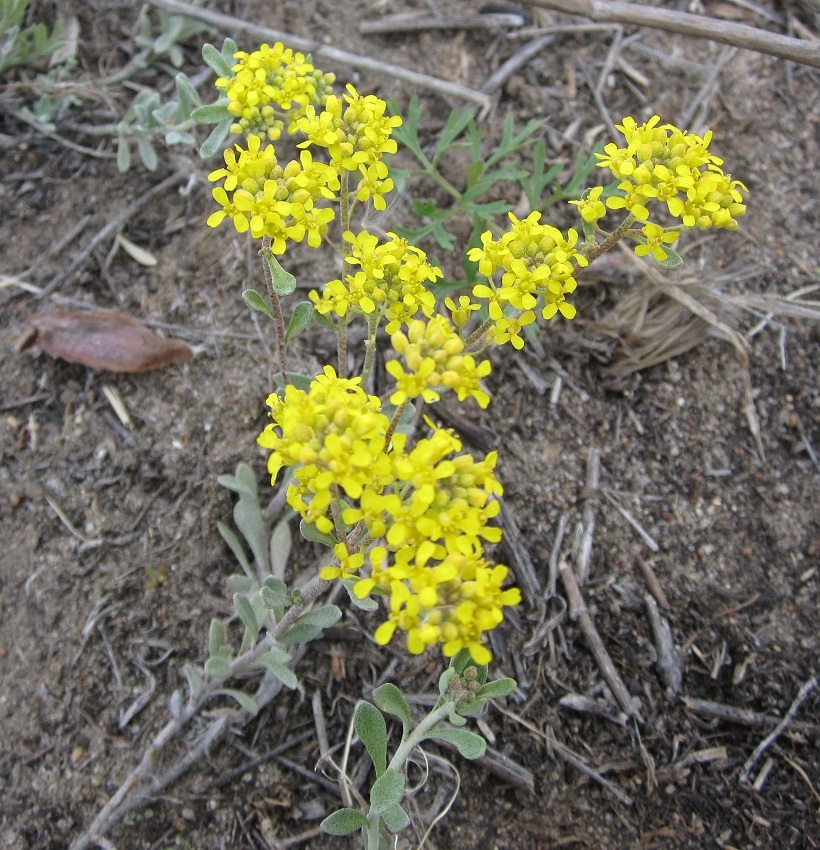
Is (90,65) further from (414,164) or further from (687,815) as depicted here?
(687,815)

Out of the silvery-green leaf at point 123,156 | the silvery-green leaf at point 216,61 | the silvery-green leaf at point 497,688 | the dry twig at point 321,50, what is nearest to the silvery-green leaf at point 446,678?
the silvery-green leaf at point 497,688

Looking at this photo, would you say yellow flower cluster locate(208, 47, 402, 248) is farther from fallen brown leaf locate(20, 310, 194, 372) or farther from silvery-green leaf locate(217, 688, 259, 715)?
silvery-green leaf locate(217, 688, 259, 715)

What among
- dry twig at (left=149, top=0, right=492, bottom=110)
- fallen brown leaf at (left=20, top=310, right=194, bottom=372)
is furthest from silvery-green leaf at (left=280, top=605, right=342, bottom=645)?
dry twig at (left=149, top=0, right=492, bottom=110)

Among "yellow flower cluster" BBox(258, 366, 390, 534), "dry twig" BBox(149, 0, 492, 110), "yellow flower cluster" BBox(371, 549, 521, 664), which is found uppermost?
"dry twig" BBox(149, 0, 492, 110)

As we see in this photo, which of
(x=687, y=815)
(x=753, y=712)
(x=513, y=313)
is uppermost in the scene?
(x=513, y=313)

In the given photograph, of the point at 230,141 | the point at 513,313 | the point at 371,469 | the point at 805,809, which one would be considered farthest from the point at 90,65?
the point at 805,809

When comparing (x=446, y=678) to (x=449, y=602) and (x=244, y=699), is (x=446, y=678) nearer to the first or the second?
(x=449, y=602)

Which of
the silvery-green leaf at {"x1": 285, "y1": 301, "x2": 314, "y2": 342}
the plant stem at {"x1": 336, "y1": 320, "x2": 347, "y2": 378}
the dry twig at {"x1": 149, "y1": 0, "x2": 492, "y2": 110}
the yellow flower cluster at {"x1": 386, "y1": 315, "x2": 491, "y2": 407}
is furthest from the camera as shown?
the dry twig at {"x1": 149, "y1": 0, "x2": 492, "y2": 110}
